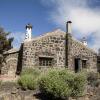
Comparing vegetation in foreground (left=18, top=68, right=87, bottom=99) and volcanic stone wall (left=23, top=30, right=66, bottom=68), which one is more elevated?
volcanic stone wall (left=23, top=30, right=66, bottom=68)

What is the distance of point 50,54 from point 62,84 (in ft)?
38.8

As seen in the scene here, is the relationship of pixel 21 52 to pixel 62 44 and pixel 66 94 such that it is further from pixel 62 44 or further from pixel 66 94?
pixel 66 94

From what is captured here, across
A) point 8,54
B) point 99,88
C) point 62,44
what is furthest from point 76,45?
point 99,88

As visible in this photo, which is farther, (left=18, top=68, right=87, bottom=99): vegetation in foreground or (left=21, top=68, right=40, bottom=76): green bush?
(left=21, top=68, right=40, bottom=76): green bush

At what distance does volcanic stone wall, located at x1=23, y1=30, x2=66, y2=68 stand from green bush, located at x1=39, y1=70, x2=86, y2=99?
954cm

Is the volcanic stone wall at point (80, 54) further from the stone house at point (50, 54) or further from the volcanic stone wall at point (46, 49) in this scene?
the volcanic stone wall at point (46, 49)

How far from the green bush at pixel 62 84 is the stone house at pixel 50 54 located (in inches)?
382

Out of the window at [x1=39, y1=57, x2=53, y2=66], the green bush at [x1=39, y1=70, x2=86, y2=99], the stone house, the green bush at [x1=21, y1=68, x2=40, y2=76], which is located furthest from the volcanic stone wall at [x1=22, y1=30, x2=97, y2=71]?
the green bush at [x1=39, y1=70, x2=86, y2=99]

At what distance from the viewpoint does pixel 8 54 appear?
3228cm

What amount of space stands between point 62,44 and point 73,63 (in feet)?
8.06

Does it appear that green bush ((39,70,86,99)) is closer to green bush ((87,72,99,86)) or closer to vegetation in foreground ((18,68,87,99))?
vegetation in foreground ((18,68,87,99))

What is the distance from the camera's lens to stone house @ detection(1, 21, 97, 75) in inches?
1230

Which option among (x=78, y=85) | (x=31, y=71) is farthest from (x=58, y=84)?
(x=31, y=71)

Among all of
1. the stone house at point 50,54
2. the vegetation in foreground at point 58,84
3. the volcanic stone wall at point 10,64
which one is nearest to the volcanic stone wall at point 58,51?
the stone house at point 50,54
